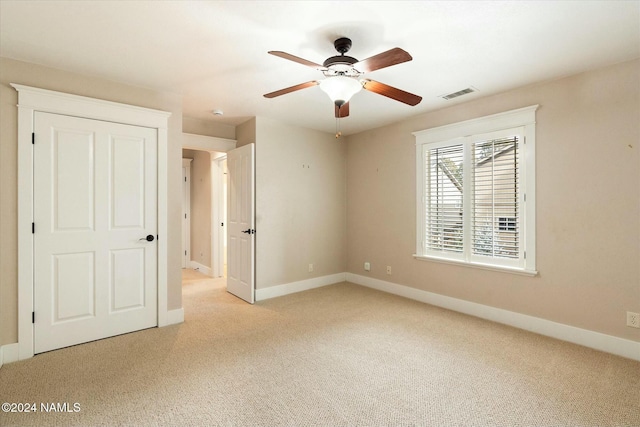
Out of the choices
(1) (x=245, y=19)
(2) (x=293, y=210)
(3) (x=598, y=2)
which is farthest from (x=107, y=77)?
(3) (x=598, y=2)

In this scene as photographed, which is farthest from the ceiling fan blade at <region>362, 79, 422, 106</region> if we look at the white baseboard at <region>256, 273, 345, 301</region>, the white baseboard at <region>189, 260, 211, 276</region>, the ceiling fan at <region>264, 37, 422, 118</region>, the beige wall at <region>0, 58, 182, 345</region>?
the white baseboard at <region>189, 260, 211, 276</region>

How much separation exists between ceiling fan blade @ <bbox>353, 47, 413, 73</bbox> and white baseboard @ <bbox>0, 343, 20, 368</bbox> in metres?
3.62

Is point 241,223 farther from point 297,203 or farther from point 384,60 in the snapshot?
point 384,60

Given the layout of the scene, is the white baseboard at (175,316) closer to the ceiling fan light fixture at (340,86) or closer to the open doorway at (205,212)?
the open doorway at (205,212)

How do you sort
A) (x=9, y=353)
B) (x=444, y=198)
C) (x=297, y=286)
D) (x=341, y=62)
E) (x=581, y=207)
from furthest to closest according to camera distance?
(x=297, y=286) → (x=444, y=198) → (x=581, y=207) → (x=9, y=353) → (x=341, y=62)

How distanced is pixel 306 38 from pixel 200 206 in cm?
483

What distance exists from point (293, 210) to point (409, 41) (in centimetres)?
296

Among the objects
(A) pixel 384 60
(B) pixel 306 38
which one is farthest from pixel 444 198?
Result: (B) pixel 306 38

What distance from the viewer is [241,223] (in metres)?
4.43

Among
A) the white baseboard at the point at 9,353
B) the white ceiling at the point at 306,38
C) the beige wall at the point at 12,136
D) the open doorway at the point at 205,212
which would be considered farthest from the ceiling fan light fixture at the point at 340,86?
the open doorway at the point at 205,212

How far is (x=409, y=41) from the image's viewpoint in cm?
240

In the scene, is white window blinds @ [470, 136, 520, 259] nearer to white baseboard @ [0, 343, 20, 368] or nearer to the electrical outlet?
the electrical outlet

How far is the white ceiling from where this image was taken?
6.57 ft

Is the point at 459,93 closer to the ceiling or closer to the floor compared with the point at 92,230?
closer to the ceiling
